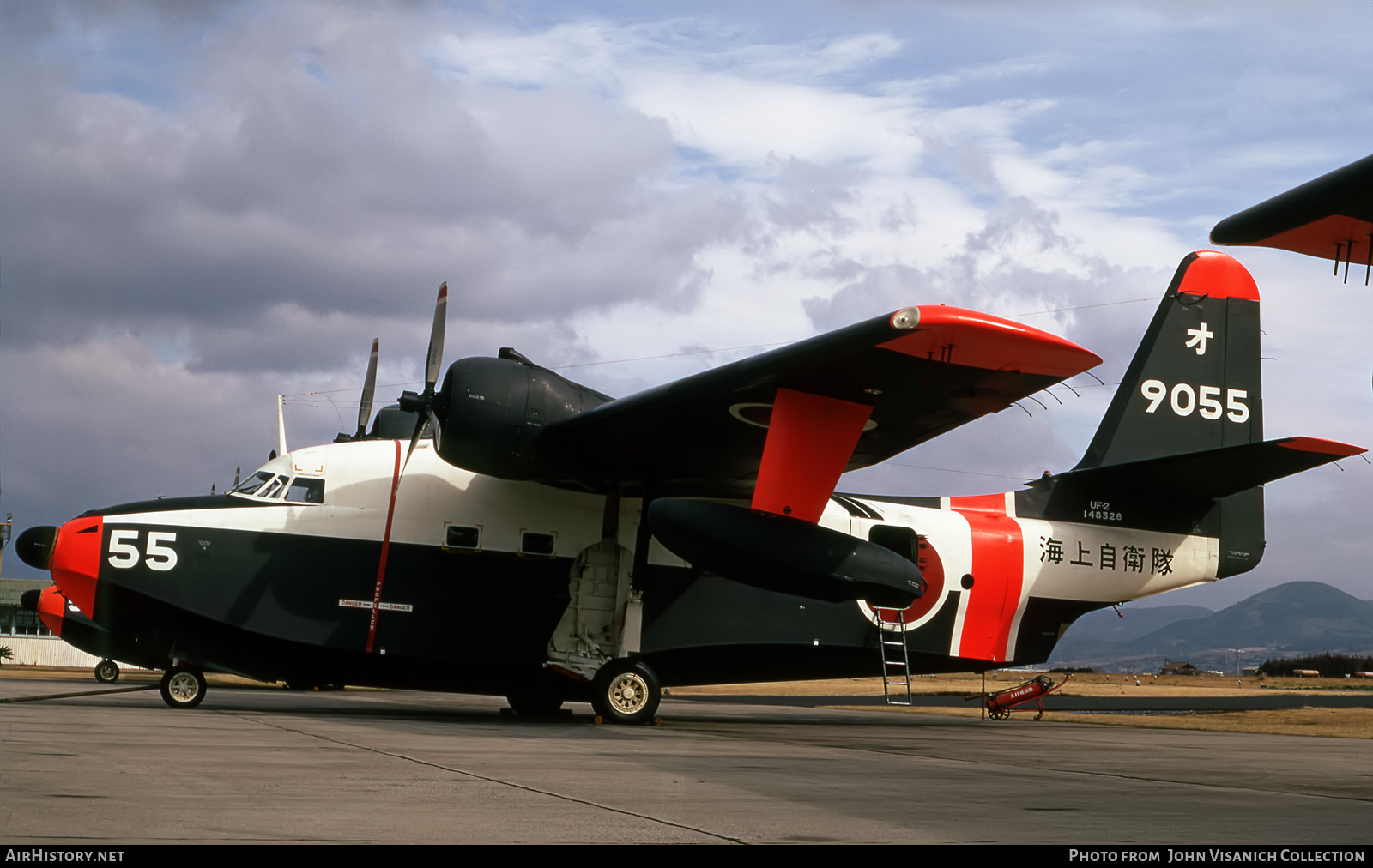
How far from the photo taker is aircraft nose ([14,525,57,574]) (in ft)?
45.3

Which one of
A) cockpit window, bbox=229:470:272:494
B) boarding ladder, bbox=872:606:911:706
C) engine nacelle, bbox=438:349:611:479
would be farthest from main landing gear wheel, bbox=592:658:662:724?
cockpit window, bbox=229:470:272:494

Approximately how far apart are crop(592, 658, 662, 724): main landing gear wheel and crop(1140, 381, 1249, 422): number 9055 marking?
9.06 m

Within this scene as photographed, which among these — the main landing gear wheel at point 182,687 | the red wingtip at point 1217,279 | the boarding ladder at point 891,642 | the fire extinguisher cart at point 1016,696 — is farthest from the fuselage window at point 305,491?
the red wingtip at point 1217,279

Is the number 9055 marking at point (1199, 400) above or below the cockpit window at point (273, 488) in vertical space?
above

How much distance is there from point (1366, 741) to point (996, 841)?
1191 cm

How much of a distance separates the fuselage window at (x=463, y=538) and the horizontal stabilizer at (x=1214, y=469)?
8.64m

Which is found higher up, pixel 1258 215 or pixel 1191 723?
pixel 1258 215

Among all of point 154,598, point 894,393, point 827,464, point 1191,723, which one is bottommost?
point 1191,723

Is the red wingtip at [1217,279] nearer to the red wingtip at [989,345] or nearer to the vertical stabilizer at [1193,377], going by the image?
the vertical stabilizer at [1193,377]

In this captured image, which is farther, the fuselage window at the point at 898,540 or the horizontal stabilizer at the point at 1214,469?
the fuselage window at the point at 898,540

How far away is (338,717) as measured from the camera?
46.4 ft

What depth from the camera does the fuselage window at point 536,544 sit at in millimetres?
15156
